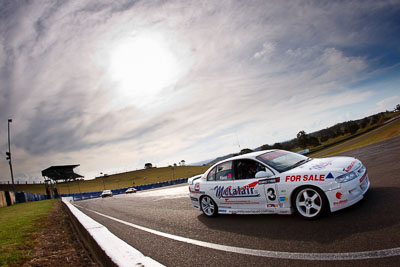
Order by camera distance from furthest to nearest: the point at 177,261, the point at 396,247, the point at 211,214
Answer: the point at 211,214 < the point at 177,261 < the point at 396,247

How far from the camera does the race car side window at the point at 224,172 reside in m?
6.50

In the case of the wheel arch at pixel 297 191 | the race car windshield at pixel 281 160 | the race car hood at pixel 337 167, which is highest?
the race car windshield at pixel 281 160

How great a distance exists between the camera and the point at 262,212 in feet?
18.3

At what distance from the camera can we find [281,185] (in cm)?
512

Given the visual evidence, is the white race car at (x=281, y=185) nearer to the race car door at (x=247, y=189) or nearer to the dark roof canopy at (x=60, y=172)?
the race car door at (x=247, y=189)

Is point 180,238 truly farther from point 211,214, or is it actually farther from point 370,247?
point 370,247

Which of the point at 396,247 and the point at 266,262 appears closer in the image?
the point at 396,247

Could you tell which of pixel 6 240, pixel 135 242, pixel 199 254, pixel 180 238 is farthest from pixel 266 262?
pixel 6 240

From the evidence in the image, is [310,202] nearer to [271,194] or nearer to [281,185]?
[281,185]

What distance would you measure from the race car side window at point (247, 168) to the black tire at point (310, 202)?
3.51 ft

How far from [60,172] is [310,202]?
311ft

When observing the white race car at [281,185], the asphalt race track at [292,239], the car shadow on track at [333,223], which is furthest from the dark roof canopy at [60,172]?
the car shadow on track at [333,223]

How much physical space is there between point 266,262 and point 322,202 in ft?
6.52

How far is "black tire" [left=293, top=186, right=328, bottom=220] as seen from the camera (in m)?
4.62
